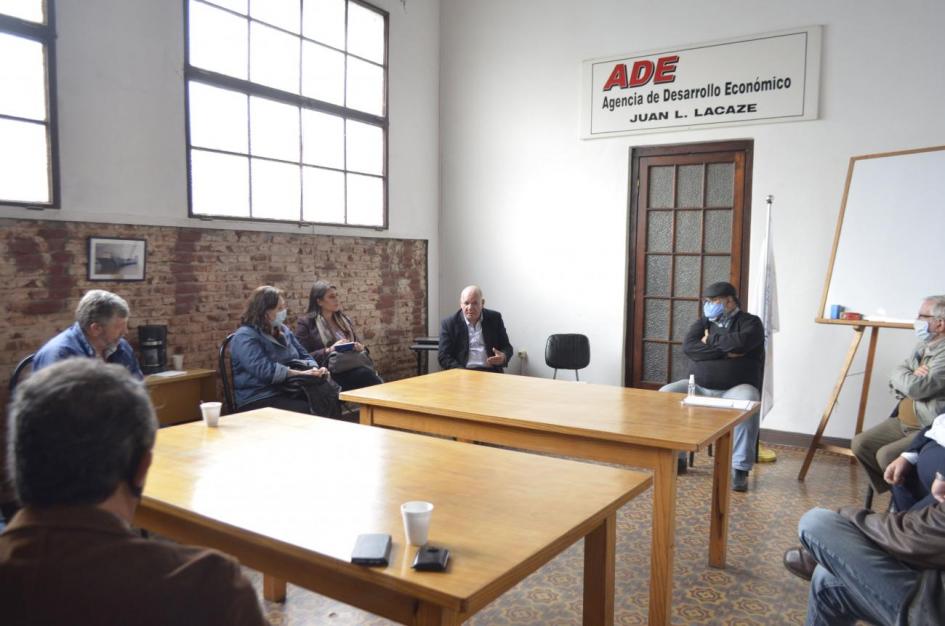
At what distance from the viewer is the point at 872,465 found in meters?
3.77

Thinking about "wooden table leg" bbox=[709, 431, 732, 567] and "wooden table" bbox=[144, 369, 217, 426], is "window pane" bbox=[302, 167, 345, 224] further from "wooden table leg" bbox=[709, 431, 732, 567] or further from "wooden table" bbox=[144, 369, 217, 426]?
"wooden table leg" bbox=[709, 431, 732, 567]

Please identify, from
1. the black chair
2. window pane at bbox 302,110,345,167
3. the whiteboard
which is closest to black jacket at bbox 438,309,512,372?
the black chair

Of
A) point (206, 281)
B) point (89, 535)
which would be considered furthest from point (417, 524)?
point (206, 281)

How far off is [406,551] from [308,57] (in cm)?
510

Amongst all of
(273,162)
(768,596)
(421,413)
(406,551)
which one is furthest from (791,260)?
(406,551)

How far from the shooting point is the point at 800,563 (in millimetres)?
3127

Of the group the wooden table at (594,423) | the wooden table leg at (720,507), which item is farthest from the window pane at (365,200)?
the wooden table leg at (720,507)

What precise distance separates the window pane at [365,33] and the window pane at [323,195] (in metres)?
1.14

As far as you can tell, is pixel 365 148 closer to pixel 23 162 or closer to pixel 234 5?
pixel 234 5

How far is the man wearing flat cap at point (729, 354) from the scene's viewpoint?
179 inches

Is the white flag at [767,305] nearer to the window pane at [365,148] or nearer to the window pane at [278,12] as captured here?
the window pane at [365,148]

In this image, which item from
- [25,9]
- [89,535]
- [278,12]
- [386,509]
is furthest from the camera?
[278,12]

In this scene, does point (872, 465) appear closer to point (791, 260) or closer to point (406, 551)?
point (791, 260)

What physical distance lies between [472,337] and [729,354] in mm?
1921
